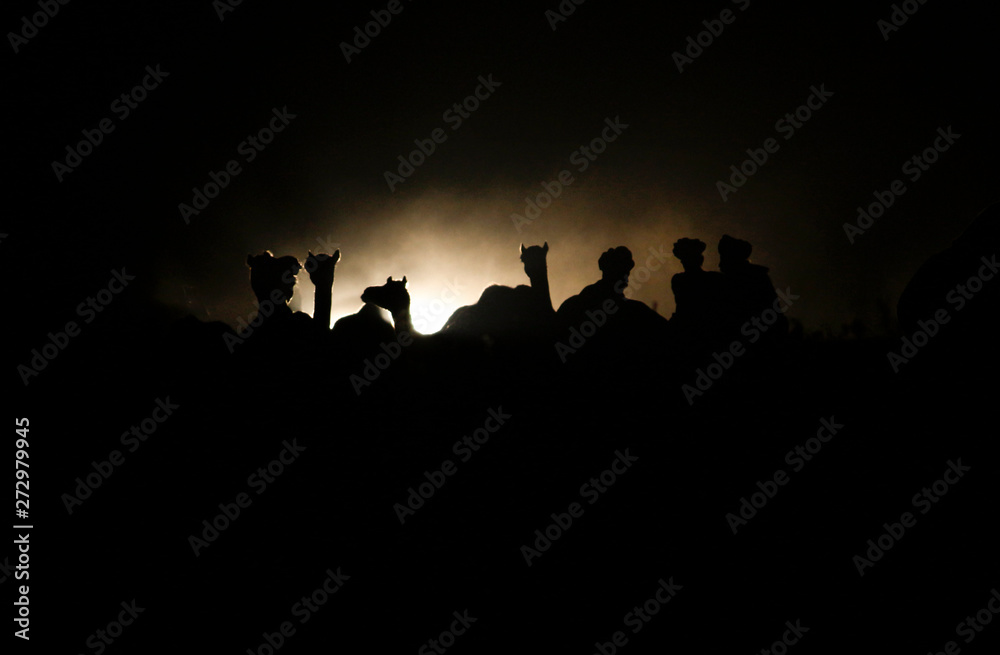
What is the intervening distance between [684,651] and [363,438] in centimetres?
429

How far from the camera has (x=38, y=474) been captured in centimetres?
457

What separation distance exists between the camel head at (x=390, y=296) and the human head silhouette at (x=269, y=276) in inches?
41.1

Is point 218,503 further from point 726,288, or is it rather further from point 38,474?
point 726,288

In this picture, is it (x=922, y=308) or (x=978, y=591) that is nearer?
(x=978, y=591)

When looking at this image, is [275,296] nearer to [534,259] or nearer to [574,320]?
[534,259]

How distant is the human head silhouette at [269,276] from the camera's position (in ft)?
18.0

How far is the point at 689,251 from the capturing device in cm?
569

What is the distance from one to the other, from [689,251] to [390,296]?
14.1ft

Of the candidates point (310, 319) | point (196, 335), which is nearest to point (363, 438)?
point (310, 319)

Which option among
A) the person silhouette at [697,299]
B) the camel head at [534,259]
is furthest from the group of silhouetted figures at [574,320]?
the camel head at [534,259]

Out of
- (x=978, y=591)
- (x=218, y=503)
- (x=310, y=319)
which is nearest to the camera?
(x=978, y=591)

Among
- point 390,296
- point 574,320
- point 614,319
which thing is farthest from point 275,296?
point 614,319

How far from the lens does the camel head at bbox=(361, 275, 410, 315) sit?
216 inches

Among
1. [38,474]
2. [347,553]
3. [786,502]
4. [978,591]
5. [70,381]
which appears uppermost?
[70,381]
